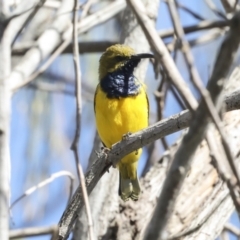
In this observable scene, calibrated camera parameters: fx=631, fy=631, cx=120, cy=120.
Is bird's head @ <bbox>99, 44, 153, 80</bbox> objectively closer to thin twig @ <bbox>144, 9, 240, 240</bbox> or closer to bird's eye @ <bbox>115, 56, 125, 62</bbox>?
bird's eye @ <bbox>115, 56, 125, 62</bbox>

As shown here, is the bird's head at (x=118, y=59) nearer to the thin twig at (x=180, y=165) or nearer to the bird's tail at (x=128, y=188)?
the bird's tail at (x=128, y=188)

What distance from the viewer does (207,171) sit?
4.59 m

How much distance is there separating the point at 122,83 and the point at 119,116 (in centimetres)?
35

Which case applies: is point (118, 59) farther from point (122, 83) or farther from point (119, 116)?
point (119, 116)

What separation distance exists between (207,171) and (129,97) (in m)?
0.81

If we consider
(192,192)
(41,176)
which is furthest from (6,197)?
(41,176)

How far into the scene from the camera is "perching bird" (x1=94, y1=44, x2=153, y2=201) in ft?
14.0

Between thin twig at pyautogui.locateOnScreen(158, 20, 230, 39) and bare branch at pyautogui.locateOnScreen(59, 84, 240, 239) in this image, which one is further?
thin twig at pyautogui.locateOnScreen(158, 20, 230, 39)

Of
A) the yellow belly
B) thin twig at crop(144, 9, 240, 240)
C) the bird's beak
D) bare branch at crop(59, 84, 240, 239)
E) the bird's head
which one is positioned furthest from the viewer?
the bird's head

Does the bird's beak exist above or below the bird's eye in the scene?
below

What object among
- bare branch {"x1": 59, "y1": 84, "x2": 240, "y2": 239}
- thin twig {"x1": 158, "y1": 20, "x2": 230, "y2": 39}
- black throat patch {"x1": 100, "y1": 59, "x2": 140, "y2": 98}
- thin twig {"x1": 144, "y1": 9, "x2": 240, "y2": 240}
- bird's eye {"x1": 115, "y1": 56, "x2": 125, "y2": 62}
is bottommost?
thin twig {"x1": 144, "y1": 9, "x2": 240, "y2": 240}

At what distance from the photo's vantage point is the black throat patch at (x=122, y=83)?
174 inches

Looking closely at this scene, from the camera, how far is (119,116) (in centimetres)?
427

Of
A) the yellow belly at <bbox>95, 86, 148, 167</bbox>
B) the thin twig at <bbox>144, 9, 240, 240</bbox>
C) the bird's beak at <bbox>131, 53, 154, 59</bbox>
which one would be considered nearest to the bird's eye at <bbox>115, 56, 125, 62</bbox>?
the bird's beak at <bbox>131, 53, 154, 59</bbox>
